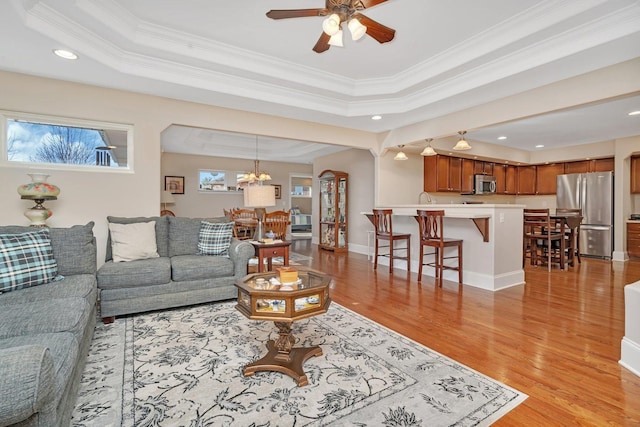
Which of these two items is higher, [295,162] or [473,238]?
[295,162]

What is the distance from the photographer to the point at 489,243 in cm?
404

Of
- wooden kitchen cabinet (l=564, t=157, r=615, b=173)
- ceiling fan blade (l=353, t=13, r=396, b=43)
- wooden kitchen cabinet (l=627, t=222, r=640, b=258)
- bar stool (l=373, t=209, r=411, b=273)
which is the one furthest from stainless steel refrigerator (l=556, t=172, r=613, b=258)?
ceiling fan blade (l=353, t=13, r=396, b=43)

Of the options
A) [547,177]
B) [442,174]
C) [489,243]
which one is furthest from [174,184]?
[547,177]

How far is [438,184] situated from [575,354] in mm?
4658

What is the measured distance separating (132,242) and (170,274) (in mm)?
578

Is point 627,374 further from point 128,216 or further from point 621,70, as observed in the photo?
point 128,216

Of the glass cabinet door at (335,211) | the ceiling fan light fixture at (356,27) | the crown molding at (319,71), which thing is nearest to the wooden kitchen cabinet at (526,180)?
the glass cabinet door at (335,211)

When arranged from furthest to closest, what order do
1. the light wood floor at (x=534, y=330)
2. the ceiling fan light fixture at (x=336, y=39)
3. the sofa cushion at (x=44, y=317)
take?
the ceiling fan light fixture at (x=336, y=39) < the light wood floor at (x=534, y=330) < the sofa cushion at (x=44, y=317)

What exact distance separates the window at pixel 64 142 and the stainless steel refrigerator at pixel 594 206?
850 centimetres

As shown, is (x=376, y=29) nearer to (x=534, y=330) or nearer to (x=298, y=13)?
(x=298, y=13)

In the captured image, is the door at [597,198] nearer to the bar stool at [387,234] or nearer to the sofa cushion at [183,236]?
the bar stool at [387,234]

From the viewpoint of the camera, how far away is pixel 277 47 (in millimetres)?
3334

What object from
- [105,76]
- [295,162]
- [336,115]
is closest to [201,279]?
[105,76]

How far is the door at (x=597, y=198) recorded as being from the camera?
6223 mm
